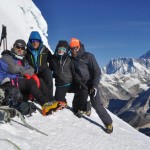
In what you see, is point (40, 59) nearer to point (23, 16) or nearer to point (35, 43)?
point (35, 43)

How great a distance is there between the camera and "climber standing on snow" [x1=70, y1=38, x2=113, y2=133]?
35.4 ft

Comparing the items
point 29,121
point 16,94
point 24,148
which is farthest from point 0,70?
point 24,148

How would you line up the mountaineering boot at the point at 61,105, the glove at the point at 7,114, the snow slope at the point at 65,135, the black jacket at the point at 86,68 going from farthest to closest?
the mountaineering boot at the point at 61,105 < the black jacket at the point at 86,68 < the glove at the point at 7,114 < the snow slope at the point at 65,135

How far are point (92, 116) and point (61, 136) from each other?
136 inches

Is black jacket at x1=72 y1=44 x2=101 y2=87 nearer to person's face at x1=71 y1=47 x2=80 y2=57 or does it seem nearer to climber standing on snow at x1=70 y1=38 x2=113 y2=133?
climber standing on snow at x1=70 y1=38 x2=113 y2=133

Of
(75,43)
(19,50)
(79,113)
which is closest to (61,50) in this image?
(75,43)

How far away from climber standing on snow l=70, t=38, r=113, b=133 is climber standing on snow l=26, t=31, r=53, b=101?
1.03 meters

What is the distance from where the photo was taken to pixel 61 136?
9.06 m

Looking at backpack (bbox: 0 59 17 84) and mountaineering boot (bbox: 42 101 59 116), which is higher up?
backpack (bbox: 0 59 17 84)

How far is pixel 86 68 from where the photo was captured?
36.4 feet

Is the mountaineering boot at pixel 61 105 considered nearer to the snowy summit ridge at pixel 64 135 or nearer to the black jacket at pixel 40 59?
the snowy summit ridge at pixel 64 135

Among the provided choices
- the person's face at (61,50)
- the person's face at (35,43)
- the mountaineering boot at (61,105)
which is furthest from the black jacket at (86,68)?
the person's face at (35,43)

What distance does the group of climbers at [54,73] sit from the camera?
10.0 m

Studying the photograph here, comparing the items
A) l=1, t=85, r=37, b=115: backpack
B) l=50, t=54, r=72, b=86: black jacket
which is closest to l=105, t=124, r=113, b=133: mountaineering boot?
l=50, t=54, r=72, b=86: black jacket
